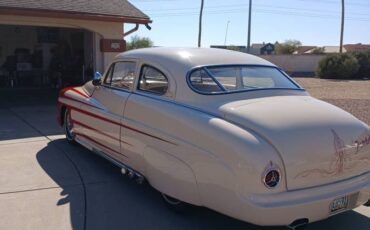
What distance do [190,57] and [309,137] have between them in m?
1.78

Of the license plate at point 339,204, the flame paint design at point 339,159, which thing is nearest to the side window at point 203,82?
the flame paint design at point 339,159

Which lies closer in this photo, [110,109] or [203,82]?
[203,82]

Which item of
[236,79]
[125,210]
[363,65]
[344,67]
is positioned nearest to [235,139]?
[236,79]

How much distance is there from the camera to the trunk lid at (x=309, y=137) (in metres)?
3.81

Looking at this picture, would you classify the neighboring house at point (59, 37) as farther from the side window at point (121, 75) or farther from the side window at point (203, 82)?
the side window at point (203, 82)

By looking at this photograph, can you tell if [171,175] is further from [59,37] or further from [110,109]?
[59,37]

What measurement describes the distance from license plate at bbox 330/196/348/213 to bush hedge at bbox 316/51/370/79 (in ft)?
104

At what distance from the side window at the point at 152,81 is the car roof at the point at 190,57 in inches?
4.7

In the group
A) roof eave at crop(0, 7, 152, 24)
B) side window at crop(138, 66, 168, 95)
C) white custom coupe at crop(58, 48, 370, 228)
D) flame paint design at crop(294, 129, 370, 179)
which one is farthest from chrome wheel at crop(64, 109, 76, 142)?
roof eave at crop(0, 7, 152, 24)

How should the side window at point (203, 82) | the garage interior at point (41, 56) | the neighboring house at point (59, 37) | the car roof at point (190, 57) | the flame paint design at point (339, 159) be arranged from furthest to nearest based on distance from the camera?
the garage interior at point (41, 56) → the neighboring house at point (59, 37) → the car roof at point (190, 57) → the side window at point (203, 82) → the flame paint design at point (339, 159)

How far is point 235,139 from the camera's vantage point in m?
3.81

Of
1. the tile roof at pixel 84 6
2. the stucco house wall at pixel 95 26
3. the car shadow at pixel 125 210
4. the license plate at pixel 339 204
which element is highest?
the tile roof at pixel 84 6

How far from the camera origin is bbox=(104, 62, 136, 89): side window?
18.4ft

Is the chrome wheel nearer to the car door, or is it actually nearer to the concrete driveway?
the concrete driveway
